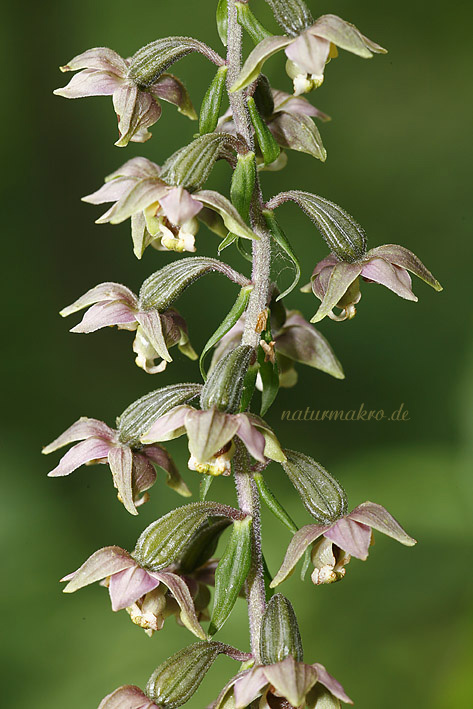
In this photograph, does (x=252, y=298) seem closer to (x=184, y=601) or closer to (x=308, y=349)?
(x=308, y=349)

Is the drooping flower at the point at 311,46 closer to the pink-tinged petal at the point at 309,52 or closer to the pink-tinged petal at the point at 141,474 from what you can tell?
the pink-tinged petal at the point at 309,52

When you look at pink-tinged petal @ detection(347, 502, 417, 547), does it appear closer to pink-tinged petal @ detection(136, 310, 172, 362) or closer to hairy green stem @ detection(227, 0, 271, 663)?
hairy green stem @ detection(227, 0, 271, 663)

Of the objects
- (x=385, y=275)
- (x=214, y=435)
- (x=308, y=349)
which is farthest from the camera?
(x=308, y=349)

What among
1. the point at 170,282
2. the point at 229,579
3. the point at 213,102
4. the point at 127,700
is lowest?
the point at 127,700

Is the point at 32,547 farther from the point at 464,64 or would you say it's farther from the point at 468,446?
the point at 464,64

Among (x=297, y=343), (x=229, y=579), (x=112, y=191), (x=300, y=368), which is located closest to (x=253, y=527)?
(x=229, y=579)

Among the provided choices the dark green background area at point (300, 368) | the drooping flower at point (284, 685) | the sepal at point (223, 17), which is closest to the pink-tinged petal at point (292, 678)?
the drooping flower at point (284, 685)
